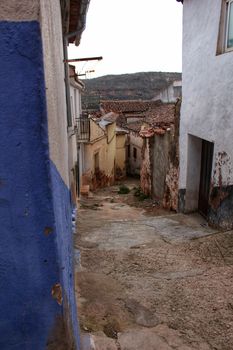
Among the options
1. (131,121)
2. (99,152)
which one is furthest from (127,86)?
(99,152)

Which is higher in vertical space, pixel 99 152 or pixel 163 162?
pixel 163 162

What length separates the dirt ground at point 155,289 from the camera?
330 centimetres

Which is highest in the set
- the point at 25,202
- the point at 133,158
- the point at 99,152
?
the point at 25,202

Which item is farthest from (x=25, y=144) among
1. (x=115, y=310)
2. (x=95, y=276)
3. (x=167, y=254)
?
(x=167, y=254)

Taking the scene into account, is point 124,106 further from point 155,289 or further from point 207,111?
point 155,289

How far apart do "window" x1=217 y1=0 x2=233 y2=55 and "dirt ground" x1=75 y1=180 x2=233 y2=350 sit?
12.5ft

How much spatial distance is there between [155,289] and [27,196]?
344 cm

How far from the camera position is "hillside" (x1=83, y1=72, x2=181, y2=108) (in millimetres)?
50938

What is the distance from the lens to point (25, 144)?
132 centimetres

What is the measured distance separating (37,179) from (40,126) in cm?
21

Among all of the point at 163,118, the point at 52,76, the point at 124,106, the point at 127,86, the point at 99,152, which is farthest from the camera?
the point at 127,86

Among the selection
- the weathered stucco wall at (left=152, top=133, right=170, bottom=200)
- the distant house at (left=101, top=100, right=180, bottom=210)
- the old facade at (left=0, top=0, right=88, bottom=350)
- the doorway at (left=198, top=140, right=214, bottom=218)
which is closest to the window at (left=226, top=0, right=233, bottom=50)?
the doorway at (left=198, top=140, right=214, bottom=218)

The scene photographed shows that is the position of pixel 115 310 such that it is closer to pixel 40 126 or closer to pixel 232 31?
pixel 40 126

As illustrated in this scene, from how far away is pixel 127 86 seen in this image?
184 feet
